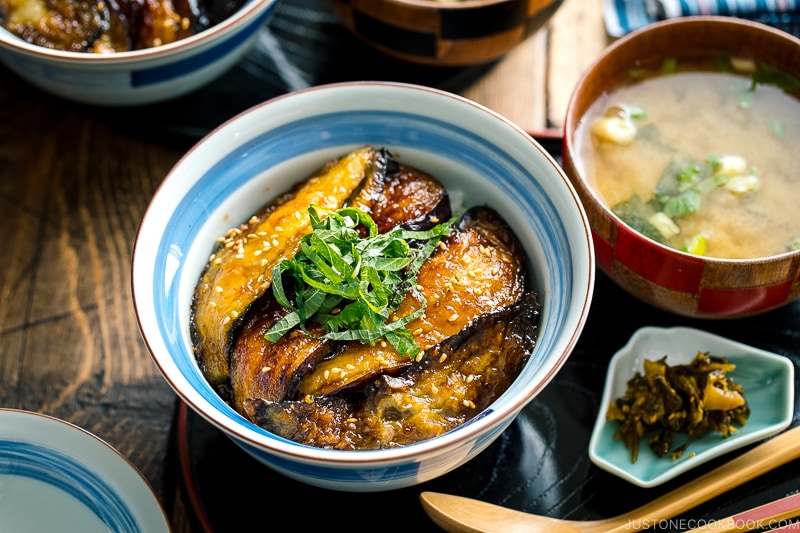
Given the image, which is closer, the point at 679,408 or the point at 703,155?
the point at 679,408

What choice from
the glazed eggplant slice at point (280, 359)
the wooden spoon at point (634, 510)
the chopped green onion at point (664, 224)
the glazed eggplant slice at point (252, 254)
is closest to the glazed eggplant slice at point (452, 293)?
the glazed eggplant slice at point (280, 359)

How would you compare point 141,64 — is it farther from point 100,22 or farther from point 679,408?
point 679,408

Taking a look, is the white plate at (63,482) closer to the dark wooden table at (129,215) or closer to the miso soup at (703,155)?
the dark wooden table at (129,215)

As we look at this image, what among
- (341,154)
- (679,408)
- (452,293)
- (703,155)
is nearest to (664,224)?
(703,155)

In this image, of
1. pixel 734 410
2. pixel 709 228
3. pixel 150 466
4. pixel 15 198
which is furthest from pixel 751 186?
pixel 15 198

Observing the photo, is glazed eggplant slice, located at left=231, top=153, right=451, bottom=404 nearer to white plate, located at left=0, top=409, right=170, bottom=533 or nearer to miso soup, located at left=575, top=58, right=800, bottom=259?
white plate, located at left=0, top=409, right=170, bottom=533
